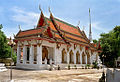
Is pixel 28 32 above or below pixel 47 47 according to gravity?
above

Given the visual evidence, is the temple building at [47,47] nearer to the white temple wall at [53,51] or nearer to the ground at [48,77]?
the white temple wall at [53,51]

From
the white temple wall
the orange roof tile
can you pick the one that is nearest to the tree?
the orange roof tile

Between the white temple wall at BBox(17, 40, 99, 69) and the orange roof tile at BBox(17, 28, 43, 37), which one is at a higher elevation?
the orange roof tile at BBox(17, 28, 43, 37)

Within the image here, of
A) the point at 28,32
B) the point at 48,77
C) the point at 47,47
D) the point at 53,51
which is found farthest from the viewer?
the point at 47,47

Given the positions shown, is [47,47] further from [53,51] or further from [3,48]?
[3,48]

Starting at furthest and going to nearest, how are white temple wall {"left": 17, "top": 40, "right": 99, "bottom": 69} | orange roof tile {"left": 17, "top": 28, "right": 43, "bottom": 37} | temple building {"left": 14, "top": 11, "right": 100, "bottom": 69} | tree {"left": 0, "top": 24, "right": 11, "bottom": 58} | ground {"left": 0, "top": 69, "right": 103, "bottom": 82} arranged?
tree {"left": 0, "top": 24, "right": 11, "bottom": 58}
orange roof tile {"left": 17, "top": 28, "right": 43, "bottom": 37}
temple building {"left": 14, "top": 11, "right": 100, "bottom": 69}
white temple wall {"left": 17, "top": 40, "right": 99, "bottom": 69}
ground {"left": 0, "top": 69, "right": 103, "bottom": 82}

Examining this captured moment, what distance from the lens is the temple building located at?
16.4 m

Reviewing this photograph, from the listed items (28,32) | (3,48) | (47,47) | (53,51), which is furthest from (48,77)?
(3,48)

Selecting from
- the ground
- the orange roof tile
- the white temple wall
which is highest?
the orange roof tile

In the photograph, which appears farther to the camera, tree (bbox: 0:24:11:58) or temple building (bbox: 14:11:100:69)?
tree (bbox: 0:24:11:58)

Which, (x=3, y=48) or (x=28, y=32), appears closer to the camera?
(x=28, y=32)

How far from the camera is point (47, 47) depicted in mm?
20266

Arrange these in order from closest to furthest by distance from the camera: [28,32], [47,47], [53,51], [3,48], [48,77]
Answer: [48,77] < [28,32] < [53,51] < [47,47] < [3,48]

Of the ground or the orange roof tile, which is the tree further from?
the ground
